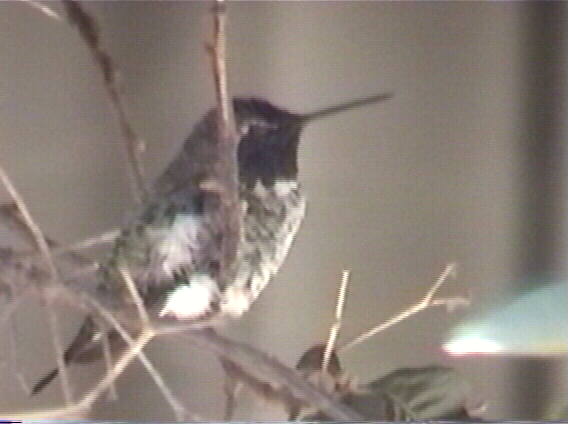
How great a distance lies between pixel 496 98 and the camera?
0.99 meters

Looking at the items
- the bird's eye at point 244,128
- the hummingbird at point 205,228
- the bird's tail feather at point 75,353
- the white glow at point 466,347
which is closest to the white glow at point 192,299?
the hummingbird at point 205,228

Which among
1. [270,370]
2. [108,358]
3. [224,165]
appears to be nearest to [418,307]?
[270,370]

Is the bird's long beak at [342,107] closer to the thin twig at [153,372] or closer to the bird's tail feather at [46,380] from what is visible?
the thin twig at [153,372]

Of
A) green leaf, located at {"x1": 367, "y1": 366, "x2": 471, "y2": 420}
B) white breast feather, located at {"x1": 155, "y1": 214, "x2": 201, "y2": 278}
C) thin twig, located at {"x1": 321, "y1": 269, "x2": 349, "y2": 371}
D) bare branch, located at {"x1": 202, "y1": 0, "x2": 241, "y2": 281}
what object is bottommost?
green leaf, located at {"x1": 367, "y1": 366, "x2": 471, "y2": 420}

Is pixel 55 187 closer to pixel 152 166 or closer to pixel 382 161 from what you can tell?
pixel 152 166

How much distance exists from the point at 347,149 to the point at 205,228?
23cm

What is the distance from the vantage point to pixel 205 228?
986 mm

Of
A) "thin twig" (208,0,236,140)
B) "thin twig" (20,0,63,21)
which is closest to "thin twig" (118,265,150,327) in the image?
"thin twig" (208,0,236,140)

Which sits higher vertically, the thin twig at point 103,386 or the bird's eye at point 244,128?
the bird's eye at point 244,128

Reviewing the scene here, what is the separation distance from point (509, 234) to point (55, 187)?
637mm

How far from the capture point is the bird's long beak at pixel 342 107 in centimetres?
99

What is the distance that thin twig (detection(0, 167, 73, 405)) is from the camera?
974 mm

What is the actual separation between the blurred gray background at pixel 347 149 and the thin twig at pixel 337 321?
0.4 inches

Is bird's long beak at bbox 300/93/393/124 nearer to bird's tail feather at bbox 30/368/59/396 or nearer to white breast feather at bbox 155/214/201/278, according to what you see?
white breast feather at bbox 155/214/201/278
